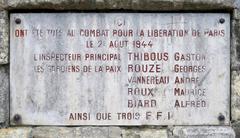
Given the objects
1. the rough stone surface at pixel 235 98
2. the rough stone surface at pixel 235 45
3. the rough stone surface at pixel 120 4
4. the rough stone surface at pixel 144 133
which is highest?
the rough stone surface at pixel 120 4

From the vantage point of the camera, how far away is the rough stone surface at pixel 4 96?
3086 mm

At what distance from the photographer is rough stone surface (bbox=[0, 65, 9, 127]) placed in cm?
309

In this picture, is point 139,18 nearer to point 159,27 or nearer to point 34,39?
point 159,27

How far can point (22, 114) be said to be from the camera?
313 centimetres

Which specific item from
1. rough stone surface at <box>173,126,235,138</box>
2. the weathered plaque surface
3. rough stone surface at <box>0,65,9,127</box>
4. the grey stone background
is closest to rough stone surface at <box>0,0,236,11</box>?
the grey stone background

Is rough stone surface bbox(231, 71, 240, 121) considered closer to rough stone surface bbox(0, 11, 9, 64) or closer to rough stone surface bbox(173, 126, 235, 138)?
rough stone surface bbox(173, 126, 235, 138)

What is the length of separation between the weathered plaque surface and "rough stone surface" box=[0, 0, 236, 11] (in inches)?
4.2

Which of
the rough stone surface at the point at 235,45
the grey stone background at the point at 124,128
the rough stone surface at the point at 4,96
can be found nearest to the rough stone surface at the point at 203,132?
the grey stone background at the point at 124,128

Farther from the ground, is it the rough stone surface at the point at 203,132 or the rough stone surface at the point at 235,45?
the rough stone surface at the point at 235,45

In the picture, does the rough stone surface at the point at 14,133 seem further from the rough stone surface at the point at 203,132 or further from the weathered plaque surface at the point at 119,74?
the rough stone surface at the point at 203,132

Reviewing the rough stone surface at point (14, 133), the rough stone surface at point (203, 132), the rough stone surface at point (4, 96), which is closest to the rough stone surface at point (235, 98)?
the rough stone surface at point (203, 132)

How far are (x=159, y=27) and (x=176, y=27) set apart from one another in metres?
0.12

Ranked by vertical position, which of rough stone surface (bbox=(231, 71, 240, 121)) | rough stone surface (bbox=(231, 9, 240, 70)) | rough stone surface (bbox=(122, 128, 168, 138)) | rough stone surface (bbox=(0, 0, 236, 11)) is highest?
rough stone surface (bbox=(0, 0, 236, 11))

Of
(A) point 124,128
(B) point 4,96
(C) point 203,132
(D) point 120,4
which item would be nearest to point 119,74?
(A) point 124,128
